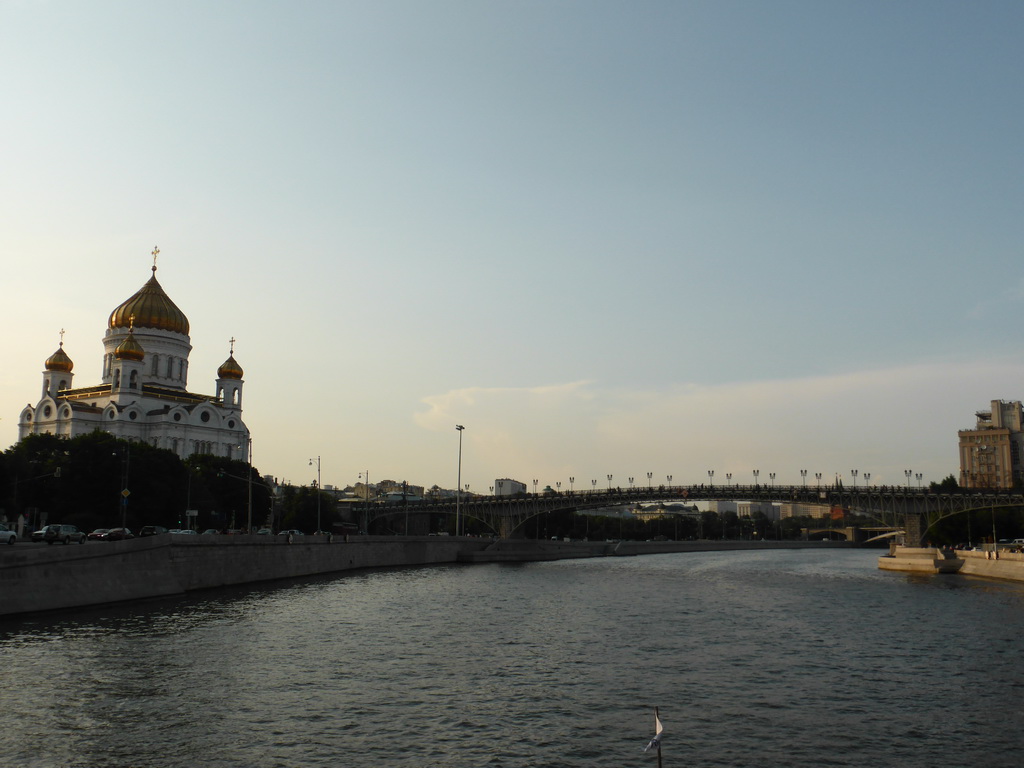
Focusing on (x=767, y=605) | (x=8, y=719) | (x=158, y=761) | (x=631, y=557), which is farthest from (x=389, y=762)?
(x=631, y=557)

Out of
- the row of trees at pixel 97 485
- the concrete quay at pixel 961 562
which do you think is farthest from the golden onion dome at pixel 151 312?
the concrete quay at pixel 961 562

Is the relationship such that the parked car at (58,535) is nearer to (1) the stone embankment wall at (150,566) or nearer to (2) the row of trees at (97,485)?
(1) the stone embankment wall at (150,566)

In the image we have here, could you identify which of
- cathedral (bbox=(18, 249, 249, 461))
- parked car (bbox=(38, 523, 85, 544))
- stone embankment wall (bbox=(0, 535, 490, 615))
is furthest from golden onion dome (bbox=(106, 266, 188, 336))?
parked car (bbox=(38, 523, 85, 544))

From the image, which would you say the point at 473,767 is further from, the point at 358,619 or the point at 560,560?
the point at 560,560

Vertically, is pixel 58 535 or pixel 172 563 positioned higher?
pixel 58 535

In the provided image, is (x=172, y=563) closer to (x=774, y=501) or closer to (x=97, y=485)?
(x=97, y=485)

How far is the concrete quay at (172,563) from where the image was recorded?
38.8 m

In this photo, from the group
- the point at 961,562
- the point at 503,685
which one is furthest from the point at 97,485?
the point at 961,562

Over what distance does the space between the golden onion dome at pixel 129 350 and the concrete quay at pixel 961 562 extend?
306 feet

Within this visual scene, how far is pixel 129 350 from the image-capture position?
379 ft

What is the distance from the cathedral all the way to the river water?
72.0 metres

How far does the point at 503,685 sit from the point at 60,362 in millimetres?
114779

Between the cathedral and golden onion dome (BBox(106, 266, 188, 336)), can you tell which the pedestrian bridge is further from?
golden onion dome (BBox(106, 266, 188, 336))

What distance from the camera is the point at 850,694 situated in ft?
89.5
